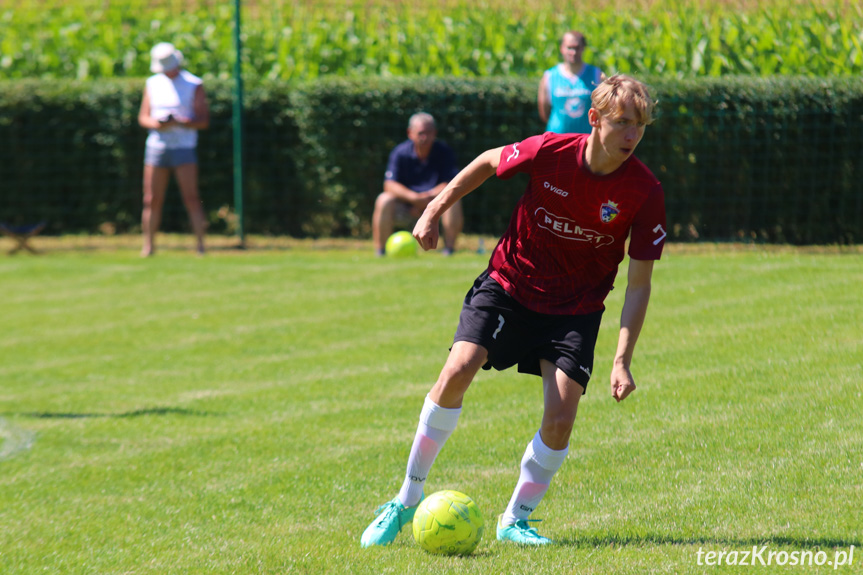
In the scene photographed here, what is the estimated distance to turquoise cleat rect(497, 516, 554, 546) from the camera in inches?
182

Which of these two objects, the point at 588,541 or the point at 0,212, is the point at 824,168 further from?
the point at 0,212

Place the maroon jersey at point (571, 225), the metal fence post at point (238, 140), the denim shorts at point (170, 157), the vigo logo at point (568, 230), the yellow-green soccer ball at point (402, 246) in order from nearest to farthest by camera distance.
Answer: the maroon jersey at point (571, 225)
the vigo logo at point (568, 230)
the yellow-green soccer ball at point (402, 246)
the denim shorts at point (170, 157)
the metal fence post at point (238, 140)

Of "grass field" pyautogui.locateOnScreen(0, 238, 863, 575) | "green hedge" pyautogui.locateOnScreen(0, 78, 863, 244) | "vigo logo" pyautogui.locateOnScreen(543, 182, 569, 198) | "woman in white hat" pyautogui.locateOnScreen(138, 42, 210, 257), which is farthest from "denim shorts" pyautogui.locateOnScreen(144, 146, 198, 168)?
"vigo logo" pyautogui.locateOnScreen(543, 182, 569, 198)

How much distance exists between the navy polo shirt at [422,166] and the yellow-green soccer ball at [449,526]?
7.89m

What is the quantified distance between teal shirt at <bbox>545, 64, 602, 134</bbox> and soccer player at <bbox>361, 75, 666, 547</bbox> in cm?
663

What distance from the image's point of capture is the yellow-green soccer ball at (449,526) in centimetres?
447

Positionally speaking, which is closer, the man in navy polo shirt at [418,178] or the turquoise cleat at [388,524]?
the turquoise cleat at [388,524]

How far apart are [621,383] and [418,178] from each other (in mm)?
8275

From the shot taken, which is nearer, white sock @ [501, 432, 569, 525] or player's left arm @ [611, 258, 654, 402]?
player's left arm @ [611, 258, 654, 402]

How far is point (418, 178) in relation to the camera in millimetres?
12281

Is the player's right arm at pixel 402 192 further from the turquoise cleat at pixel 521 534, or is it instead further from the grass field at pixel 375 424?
the turquoise cleat at pixel 521 534

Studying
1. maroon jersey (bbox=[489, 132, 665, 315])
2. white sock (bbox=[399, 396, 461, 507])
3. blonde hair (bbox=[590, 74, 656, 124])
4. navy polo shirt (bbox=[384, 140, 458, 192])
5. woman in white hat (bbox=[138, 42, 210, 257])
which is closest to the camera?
blonde hair (bbox=[590, 74, 656, 124])

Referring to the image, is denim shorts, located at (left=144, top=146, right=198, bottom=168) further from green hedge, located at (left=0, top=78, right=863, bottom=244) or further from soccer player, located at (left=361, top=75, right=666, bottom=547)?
soccer player, located at (left=361, top=75, right=666, bottom=547)

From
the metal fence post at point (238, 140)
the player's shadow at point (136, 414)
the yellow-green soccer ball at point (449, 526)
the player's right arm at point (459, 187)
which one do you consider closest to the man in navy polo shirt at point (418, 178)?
the metal fence post at point (238, 140)
